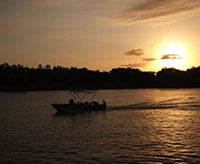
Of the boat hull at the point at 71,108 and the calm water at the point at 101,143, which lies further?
the boat hull at the point at 71,108

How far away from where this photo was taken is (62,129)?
42062 mm

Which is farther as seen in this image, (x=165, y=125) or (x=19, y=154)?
(x=165, y=125)

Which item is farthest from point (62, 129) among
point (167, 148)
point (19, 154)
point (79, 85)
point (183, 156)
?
point (79, 85)

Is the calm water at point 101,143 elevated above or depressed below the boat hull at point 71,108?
below

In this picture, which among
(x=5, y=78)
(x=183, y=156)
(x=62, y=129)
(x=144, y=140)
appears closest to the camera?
(x=183, y=156)

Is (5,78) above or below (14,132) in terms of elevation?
above

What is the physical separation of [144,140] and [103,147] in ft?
18.5

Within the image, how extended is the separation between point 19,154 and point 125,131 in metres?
15.6

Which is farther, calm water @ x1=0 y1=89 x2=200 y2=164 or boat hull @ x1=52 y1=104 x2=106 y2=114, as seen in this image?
boat hull @ x1=52 y1=104 x2=106 y2=114

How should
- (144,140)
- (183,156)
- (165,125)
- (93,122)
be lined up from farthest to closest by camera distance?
(93,122)
(165,125)
(144,140)
(183,156)

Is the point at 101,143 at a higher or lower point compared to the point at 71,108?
lower

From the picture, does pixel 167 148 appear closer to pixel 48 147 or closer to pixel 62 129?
pixel 48 147

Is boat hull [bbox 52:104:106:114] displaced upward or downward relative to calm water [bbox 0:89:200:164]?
upward

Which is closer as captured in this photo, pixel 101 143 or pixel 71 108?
pixel 101 143
